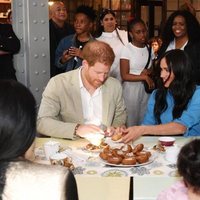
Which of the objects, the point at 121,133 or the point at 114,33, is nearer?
the point at 121,133

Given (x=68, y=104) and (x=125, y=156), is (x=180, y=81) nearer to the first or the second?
(x=68, y=104)

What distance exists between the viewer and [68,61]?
11.8ft

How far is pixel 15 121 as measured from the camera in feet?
3.77

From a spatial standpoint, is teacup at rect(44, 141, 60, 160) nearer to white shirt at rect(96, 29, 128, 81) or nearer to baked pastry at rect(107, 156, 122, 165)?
baked pastry at rect(107, 156, 122, 165)

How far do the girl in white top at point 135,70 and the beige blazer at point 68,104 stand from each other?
1051 millimetres

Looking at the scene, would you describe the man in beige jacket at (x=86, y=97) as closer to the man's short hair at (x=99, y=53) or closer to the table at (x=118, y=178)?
the man's short hair at (x=99, y=53)

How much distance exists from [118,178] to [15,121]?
0.76m

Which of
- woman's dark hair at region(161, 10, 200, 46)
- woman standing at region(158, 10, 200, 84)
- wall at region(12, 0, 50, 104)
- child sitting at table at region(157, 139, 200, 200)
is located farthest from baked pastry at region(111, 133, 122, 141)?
woman's dark hair at region(161, 10, 200, 46)

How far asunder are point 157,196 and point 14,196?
623 millimetres

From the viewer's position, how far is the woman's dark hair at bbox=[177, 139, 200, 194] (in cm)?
128

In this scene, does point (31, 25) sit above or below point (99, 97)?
above

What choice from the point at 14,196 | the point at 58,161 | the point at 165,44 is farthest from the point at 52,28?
the point at 14,196

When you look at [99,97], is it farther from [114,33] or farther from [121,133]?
[114,33]

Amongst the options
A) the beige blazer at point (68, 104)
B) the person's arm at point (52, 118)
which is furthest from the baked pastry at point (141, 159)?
the beige blazer at point (68, 104)
